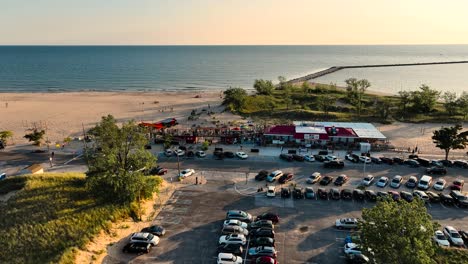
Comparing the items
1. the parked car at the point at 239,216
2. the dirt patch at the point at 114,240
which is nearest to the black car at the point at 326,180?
the parked car at the point at 239,216

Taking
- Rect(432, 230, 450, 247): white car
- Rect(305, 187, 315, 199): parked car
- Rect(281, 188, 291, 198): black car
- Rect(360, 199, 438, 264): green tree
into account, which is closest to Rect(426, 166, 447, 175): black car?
Rect(432, 230, 450, 247): white car

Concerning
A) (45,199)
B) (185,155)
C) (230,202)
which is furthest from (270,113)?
(45,199)

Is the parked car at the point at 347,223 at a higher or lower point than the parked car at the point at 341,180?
lower

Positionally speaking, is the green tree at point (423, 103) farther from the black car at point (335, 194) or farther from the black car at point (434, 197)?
the black car at point (335, 194)

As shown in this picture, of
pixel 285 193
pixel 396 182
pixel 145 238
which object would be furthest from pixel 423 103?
pixel 145 238

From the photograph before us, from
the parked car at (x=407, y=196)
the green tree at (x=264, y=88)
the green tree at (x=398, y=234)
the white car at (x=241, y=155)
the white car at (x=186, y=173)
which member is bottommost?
the parked car at (x=407, y=196)

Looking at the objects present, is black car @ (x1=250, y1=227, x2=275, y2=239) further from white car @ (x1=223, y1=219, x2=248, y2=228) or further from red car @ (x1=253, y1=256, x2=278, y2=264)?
red car @ (x1=253, y1=256, x2=278, y2=264)

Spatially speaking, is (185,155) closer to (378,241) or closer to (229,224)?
(229,224)
